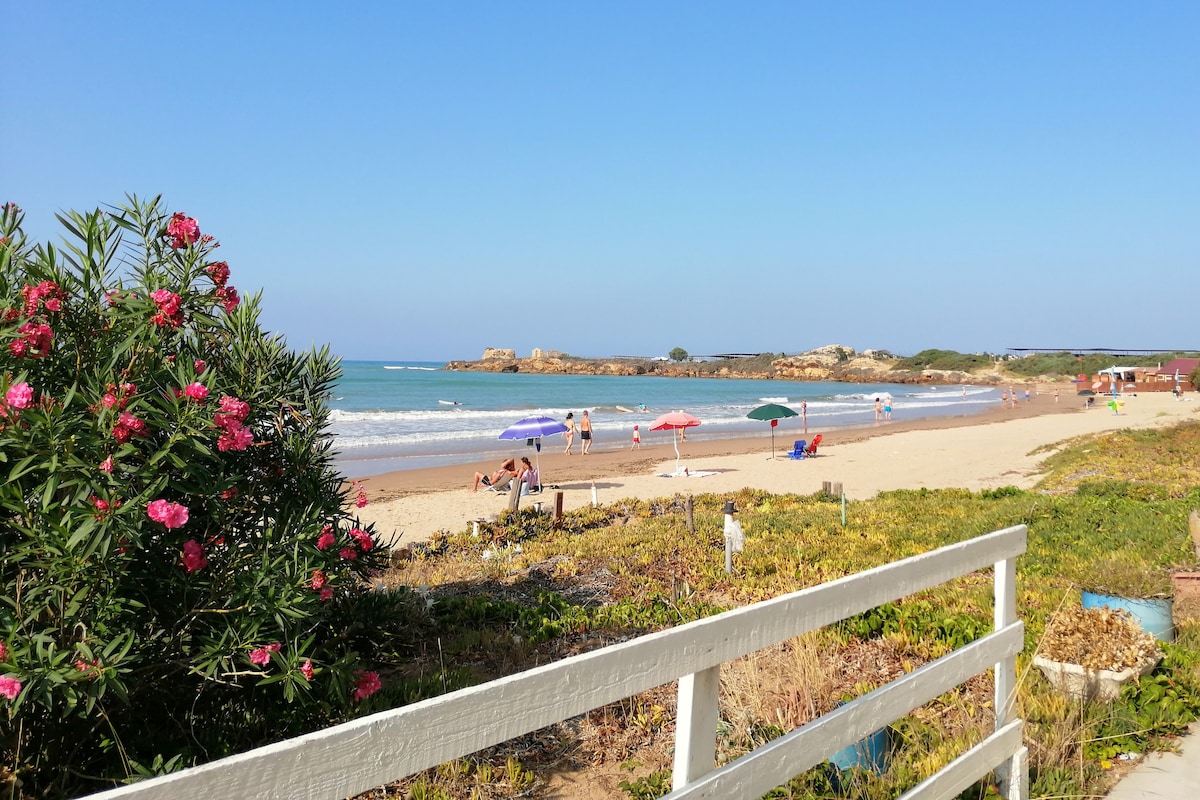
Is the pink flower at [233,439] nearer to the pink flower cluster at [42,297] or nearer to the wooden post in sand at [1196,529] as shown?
the pink flower cluster at [42,297]

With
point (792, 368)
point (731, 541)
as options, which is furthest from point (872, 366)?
point (731, 541)

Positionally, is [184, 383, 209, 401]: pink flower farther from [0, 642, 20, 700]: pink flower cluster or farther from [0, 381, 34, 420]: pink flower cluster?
[0, 642, 20, 700]: pink flower cluster

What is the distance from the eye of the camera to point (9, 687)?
2.58 meters

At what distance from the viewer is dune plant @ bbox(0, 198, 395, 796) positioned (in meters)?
2.81

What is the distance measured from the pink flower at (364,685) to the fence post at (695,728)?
2.55 metres

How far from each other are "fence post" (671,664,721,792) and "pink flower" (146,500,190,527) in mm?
1954

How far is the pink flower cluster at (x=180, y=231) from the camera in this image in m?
3.63

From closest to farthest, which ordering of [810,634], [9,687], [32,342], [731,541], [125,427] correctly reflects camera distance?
[9,687] < [125,427] < [32,342] < [810,634] < [731,541]

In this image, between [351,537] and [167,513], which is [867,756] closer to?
[351,537]

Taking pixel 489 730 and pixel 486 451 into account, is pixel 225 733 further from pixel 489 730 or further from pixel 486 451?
pixel 486 451

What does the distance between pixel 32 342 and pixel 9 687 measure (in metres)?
1.25

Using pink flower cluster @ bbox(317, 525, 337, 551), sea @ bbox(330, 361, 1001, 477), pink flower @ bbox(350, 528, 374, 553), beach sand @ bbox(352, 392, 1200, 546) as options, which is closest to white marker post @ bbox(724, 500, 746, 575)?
pink flower @ bbox(350, 528, 374, 553)

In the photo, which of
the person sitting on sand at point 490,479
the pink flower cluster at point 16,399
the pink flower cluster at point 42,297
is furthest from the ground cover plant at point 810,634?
the person sitting on sand at point 490,479

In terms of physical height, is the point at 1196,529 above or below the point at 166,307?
below
